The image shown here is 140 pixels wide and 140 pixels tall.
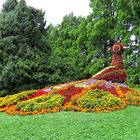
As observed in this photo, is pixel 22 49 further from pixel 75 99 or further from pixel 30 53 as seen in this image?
pixel 75 99

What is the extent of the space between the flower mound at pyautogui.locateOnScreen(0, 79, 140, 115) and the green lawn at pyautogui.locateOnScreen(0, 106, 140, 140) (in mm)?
445

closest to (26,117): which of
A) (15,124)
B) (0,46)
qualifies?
(15,124)

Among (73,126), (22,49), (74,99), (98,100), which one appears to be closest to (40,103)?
(74,99)

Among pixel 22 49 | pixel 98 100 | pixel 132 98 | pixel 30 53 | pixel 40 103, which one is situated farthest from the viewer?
pixel 22 49

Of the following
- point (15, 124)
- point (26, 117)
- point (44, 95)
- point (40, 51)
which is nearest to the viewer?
point (15, 124)

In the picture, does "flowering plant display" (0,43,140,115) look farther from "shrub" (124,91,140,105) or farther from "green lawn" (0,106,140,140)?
"green lawn" (0,106,140,140)

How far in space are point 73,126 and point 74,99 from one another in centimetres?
220

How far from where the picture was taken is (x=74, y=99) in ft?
36.0

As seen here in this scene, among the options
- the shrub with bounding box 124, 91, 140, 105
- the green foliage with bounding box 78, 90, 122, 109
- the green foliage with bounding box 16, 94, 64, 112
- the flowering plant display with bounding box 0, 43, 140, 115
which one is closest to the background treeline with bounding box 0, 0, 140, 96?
the flowering plant display with bounding box 0, 43, 140, 115

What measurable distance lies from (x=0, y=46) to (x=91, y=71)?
36.0ft

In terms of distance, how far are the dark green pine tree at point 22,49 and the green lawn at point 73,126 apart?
4.76 meters

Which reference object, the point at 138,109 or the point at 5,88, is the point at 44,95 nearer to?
the point at 138,109

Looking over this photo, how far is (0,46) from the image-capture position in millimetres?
15883

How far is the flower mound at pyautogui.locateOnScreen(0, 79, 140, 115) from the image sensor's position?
34.7 ft
